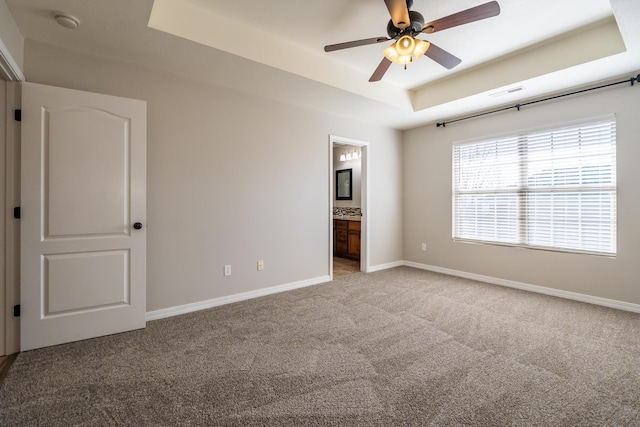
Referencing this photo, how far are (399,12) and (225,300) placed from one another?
3.14 m

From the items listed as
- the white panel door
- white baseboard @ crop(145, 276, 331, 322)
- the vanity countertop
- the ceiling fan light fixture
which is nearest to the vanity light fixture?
the vanity countertop

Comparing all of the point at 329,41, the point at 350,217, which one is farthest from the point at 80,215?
the point at 350,217

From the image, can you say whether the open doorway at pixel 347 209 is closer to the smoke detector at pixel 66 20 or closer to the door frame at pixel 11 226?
the door frame at pixel 11 226

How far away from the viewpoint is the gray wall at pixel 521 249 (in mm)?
3095

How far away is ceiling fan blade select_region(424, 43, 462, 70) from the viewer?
236 cm

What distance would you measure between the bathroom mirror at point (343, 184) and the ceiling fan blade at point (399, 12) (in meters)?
4.01

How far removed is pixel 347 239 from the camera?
5.80 meters

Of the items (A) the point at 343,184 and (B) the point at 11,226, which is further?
(A) the point at 343,184

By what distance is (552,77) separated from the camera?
3.10 m

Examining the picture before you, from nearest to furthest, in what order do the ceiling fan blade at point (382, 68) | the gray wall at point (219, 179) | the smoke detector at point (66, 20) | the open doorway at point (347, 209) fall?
the smoke detector at point (66, 20)
the ceiling fan blade at point (382, 68)
the gray wall at point (219, 179)
the open doorway at point (347, 209)

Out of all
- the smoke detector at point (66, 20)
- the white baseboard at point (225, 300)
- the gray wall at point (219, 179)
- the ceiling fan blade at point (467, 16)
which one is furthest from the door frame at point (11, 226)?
the ceiling fan blade at point (467, 16)

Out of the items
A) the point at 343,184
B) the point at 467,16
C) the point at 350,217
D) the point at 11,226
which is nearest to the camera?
the point at 467,16

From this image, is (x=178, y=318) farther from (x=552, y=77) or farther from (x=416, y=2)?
(x=552, y=77)

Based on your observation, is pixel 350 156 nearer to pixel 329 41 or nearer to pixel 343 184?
pixel 343 184
